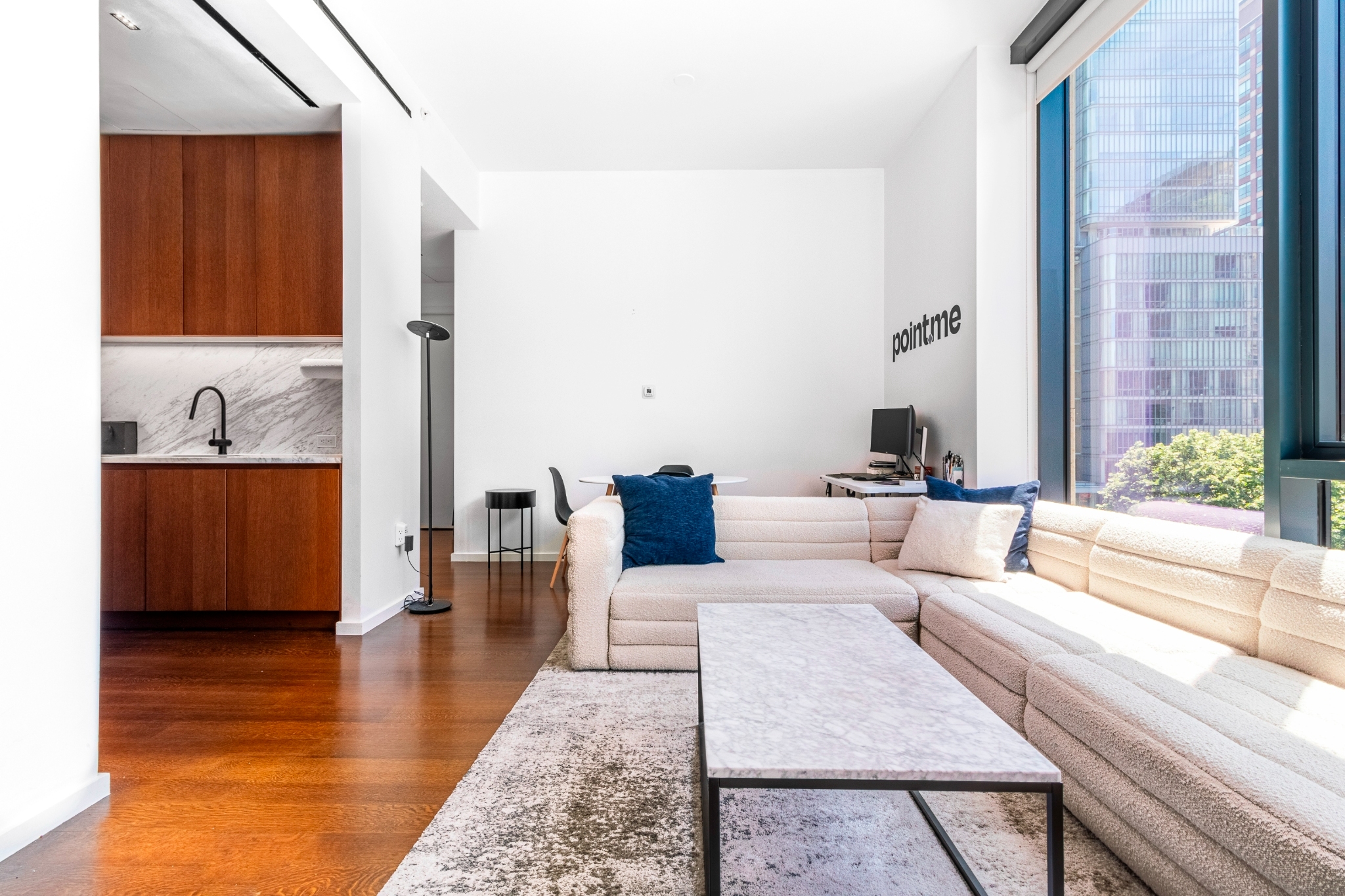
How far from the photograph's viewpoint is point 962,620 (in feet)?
A: 7.56

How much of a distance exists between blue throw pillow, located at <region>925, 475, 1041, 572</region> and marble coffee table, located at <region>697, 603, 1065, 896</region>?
1351 millimetres

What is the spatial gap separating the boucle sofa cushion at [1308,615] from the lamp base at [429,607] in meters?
3.64

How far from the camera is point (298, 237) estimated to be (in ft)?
12.3

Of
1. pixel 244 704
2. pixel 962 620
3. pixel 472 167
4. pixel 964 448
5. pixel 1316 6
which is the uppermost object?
pixel 472 167

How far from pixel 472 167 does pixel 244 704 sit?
14.4 feet

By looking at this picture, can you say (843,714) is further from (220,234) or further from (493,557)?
(493,557)

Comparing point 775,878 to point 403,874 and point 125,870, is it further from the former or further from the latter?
point 125,870

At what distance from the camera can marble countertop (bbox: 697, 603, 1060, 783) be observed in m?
1.10

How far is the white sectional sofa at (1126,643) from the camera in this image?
117cm

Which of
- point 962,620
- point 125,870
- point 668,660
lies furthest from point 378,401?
point 962,620

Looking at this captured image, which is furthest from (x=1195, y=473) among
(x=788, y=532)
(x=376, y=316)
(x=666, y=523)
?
(x=376, y=316)

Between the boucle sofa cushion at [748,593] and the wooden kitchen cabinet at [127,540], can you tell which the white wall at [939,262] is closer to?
the boucle sofa cushion at [748,593]

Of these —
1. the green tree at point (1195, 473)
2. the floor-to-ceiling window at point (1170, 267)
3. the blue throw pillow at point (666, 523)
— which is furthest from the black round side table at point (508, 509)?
the green tree at point (1195, 473)

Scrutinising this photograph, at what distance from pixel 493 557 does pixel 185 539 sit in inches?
95.8
